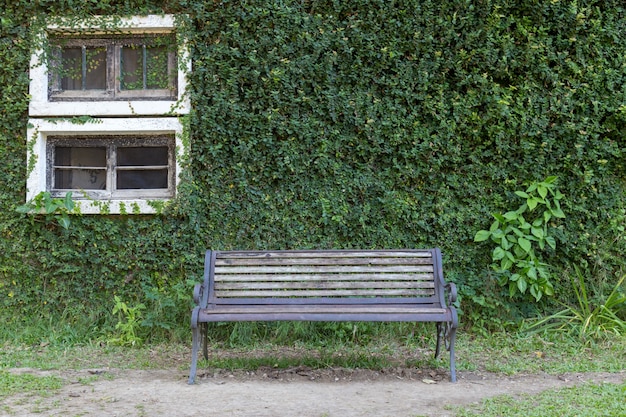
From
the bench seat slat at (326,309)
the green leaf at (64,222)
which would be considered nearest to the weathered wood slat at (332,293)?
the bench seat slat at (326,309)

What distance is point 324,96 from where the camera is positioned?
5762mm

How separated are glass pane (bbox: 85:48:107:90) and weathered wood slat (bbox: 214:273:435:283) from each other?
257 cm

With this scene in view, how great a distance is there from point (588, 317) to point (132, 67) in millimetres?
4950

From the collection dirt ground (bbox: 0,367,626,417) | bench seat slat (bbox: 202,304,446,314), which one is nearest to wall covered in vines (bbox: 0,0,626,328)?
bench seat slat (bbox: 202,304,446,314)

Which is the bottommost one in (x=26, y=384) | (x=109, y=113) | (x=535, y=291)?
(x=26, y=384)

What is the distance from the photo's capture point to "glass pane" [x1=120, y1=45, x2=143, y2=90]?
6.02m

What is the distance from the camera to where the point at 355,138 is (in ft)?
19.0

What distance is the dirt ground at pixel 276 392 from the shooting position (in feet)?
12.2

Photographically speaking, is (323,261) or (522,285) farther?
(522,285)

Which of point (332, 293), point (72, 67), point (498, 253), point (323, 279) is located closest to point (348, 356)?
point (332, 293)

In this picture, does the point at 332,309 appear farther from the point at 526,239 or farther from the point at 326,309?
the point at 526,239

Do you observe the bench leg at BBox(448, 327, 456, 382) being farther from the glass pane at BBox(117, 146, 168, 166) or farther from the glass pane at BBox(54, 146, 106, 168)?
the glass pane at BBox(54, 146, 106, 168)

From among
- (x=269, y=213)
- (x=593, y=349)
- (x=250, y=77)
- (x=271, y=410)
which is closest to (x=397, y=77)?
(x=250, y=77)

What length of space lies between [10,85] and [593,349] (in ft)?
19.1
